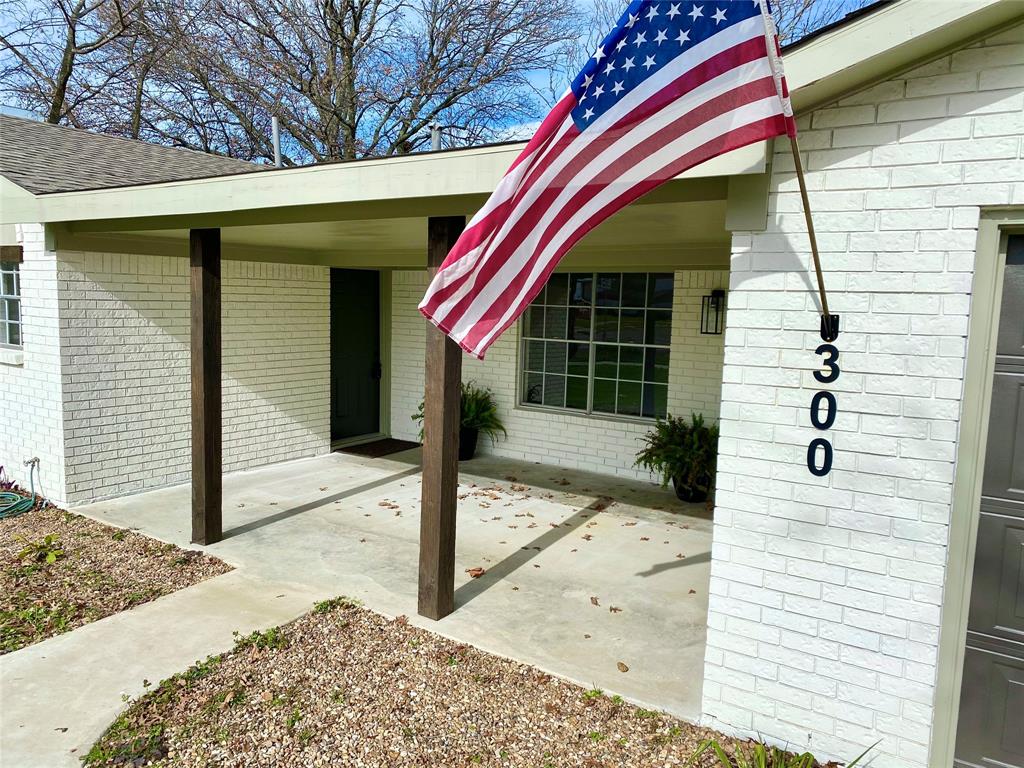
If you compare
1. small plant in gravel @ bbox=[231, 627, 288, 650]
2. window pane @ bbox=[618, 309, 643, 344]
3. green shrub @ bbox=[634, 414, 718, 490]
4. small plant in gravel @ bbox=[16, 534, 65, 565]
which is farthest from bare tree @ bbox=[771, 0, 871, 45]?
small plant in gravel @ bbox=[16, 534, 65, 565]

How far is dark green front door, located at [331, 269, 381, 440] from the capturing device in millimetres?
9164

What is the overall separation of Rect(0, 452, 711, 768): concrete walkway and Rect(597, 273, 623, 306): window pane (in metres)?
2.15

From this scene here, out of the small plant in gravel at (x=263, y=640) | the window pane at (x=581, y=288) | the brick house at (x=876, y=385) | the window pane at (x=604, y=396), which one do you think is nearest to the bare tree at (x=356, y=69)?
the window pane at (x=581, y=288)

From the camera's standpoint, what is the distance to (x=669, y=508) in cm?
687

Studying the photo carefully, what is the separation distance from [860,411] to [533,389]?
6.14 m

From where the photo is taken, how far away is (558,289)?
8.45 metres

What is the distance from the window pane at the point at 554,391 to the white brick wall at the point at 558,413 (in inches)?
6.6

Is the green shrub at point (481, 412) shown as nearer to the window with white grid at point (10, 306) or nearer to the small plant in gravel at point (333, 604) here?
the small plant in gravel at point (333, 604)

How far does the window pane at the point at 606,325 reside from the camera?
8109mm

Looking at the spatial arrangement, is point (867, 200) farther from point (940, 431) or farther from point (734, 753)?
point (734, 753)

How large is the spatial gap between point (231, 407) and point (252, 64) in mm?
12932

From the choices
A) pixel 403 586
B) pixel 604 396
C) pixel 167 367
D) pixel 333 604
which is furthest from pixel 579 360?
pixel 333 604

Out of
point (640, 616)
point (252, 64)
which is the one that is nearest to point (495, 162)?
point (640, 616)

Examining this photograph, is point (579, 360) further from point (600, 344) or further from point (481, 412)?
point (481, 412)
